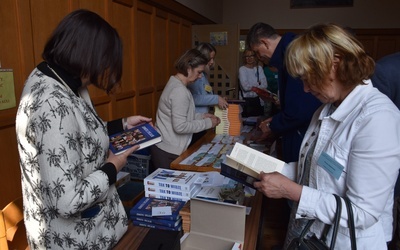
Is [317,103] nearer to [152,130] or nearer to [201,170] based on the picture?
[201,170]

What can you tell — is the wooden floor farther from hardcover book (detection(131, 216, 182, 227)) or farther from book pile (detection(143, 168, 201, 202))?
hardcover book (detection(131, 216, 182, 227))

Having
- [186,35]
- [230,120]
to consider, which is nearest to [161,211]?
[230,120]

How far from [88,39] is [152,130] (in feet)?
1.81

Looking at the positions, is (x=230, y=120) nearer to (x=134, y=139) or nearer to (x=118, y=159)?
(x=134, y=139)

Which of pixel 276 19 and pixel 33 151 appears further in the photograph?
pixel 276 19

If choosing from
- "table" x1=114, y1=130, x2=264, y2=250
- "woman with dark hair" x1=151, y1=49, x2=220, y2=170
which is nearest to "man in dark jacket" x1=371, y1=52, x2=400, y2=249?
"table" x1=114, y1=130, x2=264, y2=250

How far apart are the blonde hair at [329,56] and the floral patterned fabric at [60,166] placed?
729mm

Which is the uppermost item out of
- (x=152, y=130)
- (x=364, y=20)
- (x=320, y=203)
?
(x=364, y=20)

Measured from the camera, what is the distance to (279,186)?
3.57 ft

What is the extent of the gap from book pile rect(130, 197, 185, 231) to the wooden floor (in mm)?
1303

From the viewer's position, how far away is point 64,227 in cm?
103

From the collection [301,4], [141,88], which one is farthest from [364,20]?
[141,88]

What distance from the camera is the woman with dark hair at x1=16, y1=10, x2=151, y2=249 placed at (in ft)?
3.04

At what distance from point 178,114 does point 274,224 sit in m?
1.35
